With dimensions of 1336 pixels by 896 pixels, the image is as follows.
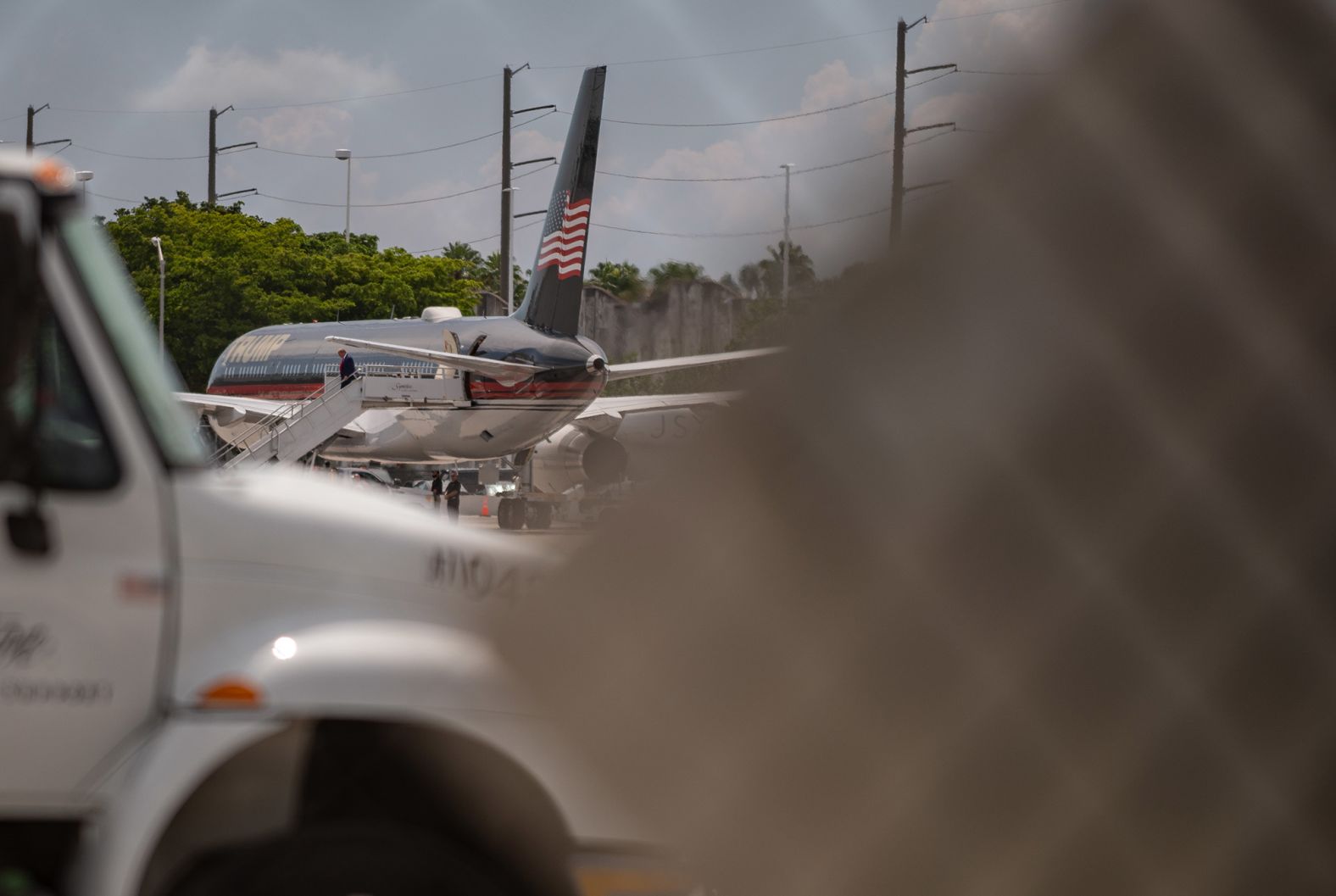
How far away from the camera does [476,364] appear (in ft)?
96.0

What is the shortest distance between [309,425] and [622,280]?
25.6m

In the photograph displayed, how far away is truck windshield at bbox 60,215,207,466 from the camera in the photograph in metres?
2.90

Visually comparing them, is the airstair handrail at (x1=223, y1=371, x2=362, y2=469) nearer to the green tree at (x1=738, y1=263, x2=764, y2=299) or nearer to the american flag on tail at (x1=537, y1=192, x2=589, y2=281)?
the american flag on tail at (x1=537, y1=192, x2=589, y2=281)

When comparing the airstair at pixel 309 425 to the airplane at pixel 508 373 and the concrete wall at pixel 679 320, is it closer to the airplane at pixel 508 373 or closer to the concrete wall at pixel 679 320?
the airplane at pixel 508 373

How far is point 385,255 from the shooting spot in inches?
2539

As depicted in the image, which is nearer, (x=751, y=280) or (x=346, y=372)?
(x=751, y=280)

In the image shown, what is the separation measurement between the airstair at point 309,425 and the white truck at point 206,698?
2414 centimetres

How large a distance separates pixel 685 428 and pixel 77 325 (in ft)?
4.02

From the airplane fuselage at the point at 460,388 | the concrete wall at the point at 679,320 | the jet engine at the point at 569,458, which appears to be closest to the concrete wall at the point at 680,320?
the concrete wall at the point at 679,320

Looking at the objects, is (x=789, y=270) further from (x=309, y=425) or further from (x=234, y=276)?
(x=234, y=276)

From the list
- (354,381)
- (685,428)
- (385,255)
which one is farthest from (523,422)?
(385,255)

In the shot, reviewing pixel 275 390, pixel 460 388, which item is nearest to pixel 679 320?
pixel 460 388

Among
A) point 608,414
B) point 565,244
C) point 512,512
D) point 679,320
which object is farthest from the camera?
point 608,414

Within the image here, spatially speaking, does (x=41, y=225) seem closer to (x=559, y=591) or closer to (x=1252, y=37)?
(x=559, y=591)
